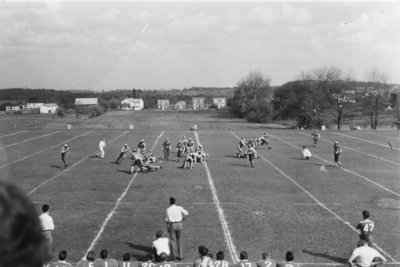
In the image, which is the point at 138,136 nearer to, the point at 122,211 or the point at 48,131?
the point at 48,131

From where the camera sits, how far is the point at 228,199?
2019 cm

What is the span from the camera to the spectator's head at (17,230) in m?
1.60

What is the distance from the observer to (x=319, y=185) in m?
23.7

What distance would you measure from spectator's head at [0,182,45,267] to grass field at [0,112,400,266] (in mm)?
11366

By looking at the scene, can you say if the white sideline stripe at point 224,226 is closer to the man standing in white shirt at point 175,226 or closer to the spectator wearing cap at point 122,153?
the man standing in white shirt at point 175,226

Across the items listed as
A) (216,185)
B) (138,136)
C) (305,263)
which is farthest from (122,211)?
(138,136)

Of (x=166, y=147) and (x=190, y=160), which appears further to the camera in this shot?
(x=166, y=147)

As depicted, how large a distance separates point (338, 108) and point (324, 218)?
60.6m

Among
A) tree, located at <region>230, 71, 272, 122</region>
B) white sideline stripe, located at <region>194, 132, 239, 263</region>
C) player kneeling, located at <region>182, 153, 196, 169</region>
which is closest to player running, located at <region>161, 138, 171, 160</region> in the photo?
player kneeling, located at <region>182, 153, 196, 169</region>

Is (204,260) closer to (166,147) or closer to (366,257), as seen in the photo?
(366,257)

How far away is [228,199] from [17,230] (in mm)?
18875

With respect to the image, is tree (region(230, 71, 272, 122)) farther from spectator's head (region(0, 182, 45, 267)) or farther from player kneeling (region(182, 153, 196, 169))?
spectator's head (region(0, 182, 45, 267))

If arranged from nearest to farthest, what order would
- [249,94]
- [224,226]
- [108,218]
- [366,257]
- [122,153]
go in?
1. [366,257]
2. [224,226]
3. [108,218]
4. [122,153]
5. [249,94]

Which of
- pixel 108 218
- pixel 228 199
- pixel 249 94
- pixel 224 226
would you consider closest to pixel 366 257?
pixel 224 226
